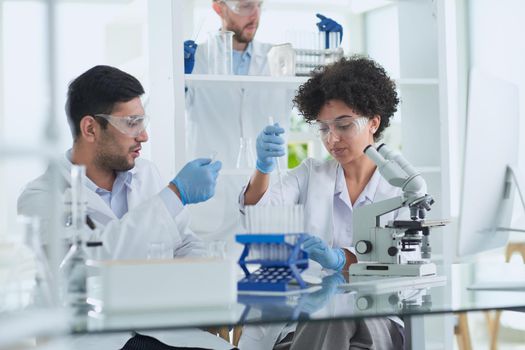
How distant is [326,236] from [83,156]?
0.89 meters

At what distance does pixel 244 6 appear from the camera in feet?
11.5

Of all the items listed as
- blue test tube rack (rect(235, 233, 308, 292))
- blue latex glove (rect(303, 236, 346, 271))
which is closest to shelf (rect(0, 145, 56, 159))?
blue test tube rack (rect(235, 233, 308, 292))

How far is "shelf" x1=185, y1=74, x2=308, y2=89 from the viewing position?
3.29m

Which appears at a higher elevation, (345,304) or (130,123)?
(130,123)

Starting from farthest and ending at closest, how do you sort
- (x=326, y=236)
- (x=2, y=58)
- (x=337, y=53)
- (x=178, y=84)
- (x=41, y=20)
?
(x=2, y=58), (x=337, y=53), (x=178, y=84), (x=326, y=236), (x=41, y=20)

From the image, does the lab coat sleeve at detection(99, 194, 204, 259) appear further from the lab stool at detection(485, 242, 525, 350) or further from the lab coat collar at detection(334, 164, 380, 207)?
the lab stool at detection(485, 242, 525, 350)

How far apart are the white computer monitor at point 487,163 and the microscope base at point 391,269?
0.37 ft

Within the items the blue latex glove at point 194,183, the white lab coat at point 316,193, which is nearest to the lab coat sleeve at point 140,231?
the blue latex glove at point 194,183

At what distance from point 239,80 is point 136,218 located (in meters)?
1.11

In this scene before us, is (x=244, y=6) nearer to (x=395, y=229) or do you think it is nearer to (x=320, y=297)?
(x=395, y=229)

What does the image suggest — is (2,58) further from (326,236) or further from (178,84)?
(326,236)

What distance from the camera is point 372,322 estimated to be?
2.25 meters

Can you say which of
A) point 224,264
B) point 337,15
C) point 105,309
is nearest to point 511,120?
point 224,264

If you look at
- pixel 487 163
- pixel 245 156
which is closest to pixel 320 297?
pixel 487 163
